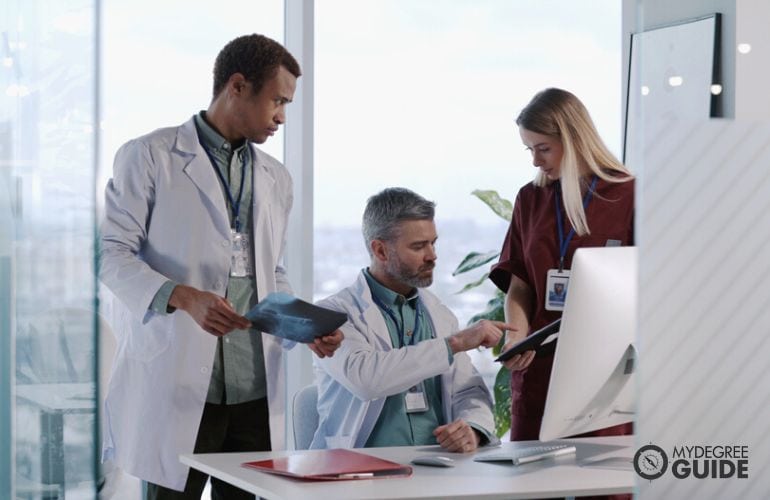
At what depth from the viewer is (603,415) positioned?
198 centimetres

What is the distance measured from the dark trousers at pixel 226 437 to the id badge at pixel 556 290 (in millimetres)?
789

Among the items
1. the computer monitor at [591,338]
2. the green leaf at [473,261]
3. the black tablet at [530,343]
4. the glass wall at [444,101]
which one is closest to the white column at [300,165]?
the glass wall at [444,101]

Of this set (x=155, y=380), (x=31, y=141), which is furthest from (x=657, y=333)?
(x=31, y=141)

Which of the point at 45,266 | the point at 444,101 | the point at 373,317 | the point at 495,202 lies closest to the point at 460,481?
the point at 373,317

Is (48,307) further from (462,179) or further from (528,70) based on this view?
(528,70)

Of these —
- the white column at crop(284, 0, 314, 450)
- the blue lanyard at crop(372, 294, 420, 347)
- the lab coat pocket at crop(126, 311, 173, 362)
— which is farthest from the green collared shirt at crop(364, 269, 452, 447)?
the white column at crop(284, 0, 314, 450)

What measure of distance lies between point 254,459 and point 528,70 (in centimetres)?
310

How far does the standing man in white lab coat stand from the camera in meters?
2.48

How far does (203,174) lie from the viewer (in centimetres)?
259

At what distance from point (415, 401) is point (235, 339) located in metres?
0.48

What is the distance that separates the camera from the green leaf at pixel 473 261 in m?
4.51

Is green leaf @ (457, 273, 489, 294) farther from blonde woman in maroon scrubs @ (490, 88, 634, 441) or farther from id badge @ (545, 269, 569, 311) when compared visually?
id badge @ (545, 269, 569, 311)

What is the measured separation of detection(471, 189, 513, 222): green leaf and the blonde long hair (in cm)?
164

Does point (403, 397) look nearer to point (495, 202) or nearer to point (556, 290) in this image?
point (556, 290)
